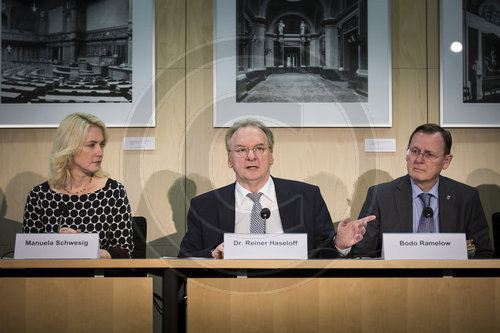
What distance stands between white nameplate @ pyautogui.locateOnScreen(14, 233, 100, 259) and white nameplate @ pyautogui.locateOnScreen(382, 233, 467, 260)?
111 centimetres

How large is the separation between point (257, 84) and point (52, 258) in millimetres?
2144

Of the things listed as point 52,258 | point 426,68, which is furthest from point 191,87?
point 52,258

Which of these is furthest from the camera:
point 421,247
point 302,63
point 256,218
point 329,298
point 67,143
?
point 302,63

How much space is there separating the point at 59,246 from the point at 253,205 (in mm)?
1114

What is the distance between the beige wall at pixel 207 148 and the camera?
3.79m

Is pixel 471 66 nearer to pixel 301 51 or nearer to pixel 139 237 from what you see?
pixel 301 51

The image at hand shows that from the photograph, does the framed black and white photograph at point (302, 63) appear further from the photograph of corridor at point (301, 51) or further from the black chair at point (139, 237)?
the black chair at point (139, 237)

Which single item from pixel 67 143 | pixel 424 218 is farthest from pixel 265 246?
pixel 67 143

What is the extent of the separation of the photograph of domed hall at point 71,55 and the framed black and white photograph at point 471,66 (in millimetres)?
2239

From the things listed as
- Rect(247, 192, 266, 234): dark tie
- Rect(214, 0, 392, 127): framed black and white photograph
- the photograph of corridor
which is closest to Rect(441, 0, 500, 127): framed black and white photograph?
Rect(214, 0, 392, 127): framed black and white photograph

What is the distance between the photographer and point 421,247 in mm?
2008

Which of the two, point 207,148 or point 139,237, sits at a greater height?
point 207,148

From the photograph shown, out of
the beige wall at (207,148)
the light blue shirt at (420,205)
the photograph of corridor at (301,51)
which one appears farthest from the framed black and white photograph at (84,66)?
the light blue shirt at (420,205)

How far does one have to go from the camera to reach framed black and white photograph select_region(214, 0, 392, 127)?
12.3ft
